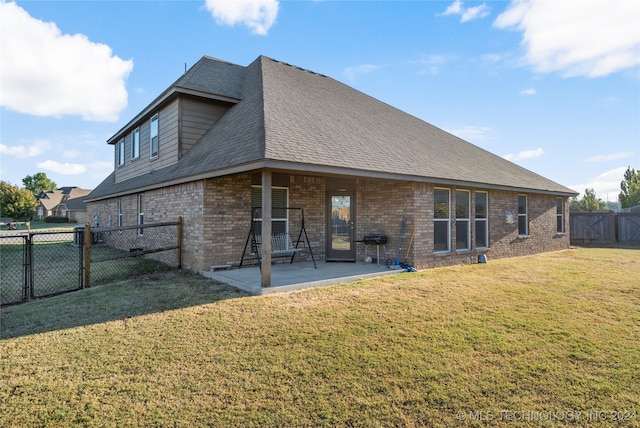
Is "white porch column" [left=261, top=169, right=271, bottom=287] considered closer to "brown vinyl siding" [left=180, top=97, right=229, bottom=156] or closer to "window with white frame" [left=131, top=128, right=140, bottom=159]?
"brown vinyl siding" [left=180, top=97, right=229, bottom=156]

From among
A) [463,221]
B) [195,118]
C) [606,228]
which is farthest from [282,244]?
[606,228]

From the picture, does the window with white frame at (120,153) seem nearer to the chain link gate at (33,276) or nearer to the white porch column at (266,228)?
the chain link gate at (33,276)

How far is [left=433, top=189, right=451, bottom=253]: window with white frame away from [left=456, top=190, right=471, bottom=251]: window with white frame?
19.5 inches

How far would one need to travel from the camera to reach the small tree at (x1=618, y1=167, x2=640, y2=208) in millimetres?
36031

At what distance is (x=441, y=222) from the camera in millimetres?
9867

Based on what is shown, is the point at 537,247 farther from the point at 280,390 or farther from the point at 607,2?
the point at 280,390

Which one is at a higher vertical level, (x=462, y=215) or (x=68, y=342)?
(x=462, y=215)

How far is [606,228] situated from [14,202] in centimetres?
6405

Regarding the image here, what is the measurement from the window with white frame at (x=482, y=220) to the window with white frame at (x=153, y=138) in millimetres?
11098

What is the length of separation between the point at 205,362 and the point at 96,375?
1036 mm

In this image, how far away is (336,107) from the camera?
11359 millimetres

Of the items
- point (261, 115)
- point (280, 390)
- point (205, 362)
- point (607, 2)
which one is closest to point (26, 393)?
point (205, 362)

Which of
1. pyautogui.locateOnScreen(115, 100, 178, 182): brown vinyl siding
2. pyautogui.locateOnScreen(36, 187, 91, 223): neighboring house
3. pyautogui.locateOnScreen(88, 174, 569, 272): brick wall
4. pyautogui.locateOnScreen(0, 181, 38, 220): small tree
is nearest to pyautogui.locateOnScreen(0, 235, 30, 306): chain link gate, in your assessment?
pyautogui.locateOnScreen(88, 174, 569, 272): brick wall

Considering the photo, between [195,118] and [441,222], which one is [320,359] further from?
[195,118]
